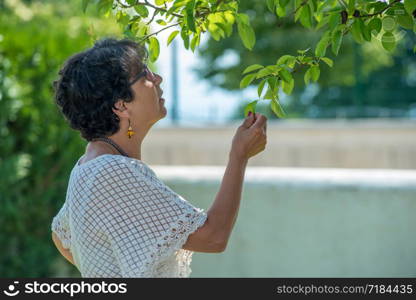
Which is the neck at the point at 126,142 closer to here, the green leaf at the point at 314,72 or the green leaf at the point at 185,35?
the green leaf at the point at 185,35

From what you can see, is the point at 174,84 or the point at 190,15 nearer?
the point at 190,15

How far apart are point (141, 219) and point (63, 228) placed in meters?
0.47

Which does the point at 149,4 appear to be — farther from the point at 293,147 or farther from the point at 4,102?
the point at 293,147

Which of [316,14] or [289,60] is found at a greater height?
[316,14]

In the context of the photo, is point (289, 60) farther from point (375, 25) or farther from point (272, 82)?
point (375, 25)

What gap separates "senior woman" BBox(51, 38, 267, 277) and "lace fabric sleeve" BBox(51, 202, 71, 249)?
0.17 ft

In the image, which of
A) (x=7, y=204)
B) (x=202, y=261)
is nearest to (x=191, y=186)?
(x=202, y=261)

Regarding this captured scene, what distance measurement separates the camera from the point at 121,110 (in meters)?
2.52

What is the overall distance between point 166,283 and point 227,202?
0.39m

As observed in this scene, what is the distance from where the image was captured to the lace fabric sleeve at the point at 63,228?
2676 millimetres

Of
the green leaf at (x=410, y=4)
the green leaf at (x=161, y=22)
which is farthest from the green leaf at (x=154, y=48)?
the green leaf at (x=410, y=4)

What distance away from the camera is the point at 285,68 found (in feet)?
8.34

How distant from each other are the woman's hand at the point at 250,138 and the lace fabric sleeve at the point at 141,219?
0.23 m

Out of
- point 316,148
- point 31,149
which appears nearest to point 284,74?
point 31,149
